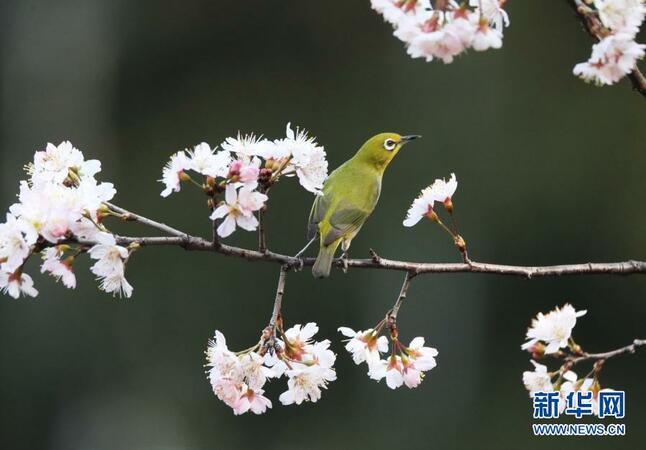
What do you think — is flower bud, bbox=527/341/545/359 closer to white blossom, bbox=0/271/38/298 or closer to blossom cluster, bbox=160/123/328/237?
blossom cluster, bbox=160/123/328/237

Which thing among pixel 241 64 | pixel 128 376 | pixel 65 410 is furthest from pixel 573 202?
pixel 65 410

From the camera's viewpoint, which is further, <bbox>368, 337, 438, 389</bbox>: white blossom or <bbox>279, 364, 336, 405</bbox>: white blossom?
<bbox>368, 337, 438, 389</bbox>: white blossom

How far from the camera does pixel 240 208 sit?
174cm

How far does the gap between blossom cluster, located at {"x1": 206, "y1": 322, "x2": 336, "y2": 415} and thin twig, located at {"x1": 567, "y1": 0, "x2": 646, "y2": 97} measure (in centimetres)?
71

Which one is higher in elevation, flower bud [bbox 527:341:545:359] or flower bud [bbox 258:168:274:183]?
flower bud [bbox 258:168:274:183]

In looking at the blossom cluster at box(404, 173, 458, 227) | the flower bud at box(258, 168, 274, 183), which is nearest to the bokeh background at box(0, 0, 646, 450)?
the blossom cluster at box(404, 173, 458, 227)

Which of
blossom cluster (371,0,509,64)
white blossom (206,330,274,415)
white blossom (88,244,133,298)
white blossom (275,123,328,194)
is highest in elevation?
blossom cluster (371,0,509,64)

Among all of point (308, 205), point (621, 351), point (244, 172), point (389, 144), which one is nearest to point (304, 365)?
point (244, 172)

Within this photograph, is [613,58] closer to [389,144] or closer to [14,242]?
[14,242]

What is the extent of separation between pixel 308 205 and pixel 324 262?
6193mm

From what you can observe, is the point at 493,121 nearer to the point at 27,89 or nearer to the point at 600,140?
the point at 600,140

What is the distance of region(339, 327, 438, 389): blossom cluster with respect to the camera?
1954 millimetres

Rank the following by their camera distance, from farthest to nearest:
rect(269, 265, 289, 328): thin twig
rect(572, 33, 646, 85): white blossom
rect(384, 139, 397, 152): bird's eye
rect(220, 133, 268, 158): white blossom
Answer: rect(384, 139, 397, 152): bird's eye
rect(220, 133, 268, 158): white blossom
rect(269, 265, 289, 328): thin twig
rect(572, 33, 646, 85): white blossom

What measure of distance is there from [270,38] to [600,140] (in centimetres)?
325
